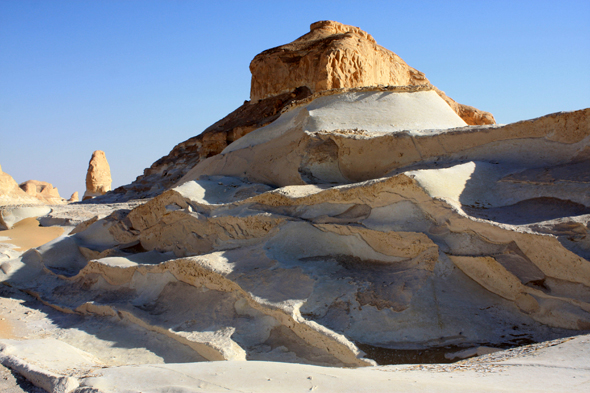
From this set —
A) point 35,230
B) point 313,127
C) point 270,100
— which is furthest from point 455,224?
point 270,100

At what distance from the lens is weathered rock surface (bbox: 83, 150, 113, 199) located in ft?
75.9

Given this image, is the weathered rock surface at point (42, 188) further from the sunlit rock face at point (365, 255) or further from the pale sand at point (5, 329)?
A: the pale sand at point (5, 329)

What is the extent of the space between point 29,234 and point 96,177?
18.1 metres

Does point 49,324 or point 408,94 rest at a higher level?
point 408,94

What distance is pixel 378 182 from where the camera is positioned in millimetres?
3170

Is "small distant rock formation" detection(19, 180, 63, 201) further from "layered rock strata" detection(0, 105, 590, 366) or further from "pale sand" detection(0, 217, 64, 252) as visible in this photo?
"layered rock strata" detection(0, 105, 590, 366)

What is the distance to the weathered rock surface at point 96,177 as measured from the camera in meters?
23.1

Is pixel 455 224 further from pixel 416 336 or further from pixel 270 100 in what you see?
pixel 270 100

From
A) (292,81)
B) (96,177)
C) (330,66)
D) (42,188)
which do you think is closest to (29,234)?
(330,66)

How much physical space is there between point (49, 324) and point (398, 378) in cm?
312

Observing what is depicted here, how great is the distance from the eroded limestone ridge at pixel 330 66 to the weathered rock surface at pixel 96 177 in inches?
506

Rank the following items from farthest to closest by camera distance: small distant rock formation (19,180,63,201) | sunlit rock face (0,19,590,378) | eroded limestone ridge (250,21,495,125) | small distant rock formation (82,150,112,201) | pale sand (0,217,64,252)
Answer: small distant rock formation (19,180,63,201) < small distant rock formation (82,150,112,201) < eroded limestone ridge (250,21,495,125) < pale sand (0,217,64,252) < sunlit rock face (0,19,590,378)

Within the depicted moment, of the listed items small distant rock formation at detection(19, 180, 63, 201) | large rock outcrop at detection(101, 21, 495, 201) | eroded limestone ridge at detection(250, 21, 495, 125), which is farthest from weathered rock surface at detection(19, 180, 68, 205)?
eroded limestone ridge at detection(250, 21, 495, 125)

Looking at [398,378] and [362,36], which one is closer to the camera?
[398,378]
